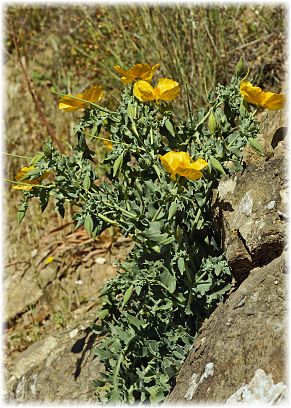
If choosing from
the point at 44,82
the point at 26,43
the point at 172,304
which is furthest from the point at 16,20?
the point at 172,304

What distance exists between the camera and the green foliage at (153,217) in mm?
2252

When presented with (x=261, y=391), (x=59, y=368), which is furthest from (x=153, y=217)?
(x=59, y=368)

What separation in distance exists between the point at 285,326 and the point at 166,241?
1.44 feet

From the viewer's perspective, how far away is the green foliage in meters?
2.25

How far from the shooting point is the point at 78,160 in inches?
92.1

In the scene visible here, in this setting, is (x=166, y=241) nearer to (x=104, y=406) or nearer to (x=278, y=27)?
(x=104, y=406)

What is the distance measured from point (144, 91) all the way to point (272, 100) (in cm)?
40

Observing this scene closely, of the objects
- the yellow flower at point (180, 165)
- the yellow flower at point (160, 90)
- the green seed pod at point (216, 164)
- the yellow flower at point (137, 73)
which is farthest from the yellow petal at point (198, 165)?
the yellow flower at point (137, 73)

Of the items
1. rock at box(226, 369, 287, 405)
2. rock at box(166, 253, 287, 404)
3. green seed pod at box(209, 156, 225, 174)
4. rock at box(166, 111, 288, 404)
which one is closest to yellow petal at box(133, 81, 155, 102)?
green seed pod at box(209, 156, 225, 174)

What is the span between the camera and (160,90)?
2217 mm

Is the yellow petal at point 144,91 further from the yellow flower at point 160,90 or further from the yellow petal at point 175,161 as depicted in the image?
the yellow petal at point 175,161

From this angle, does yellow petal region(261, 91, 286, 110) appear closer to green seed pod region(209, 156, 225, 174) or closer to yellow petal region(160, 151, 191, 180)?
green seed pod region(209, 156, 225, 174)

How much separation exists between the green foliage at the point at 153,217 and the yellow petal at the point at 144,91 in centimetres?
4

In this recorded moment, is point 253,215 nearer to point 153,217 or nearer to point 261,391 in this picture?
point 153,217
